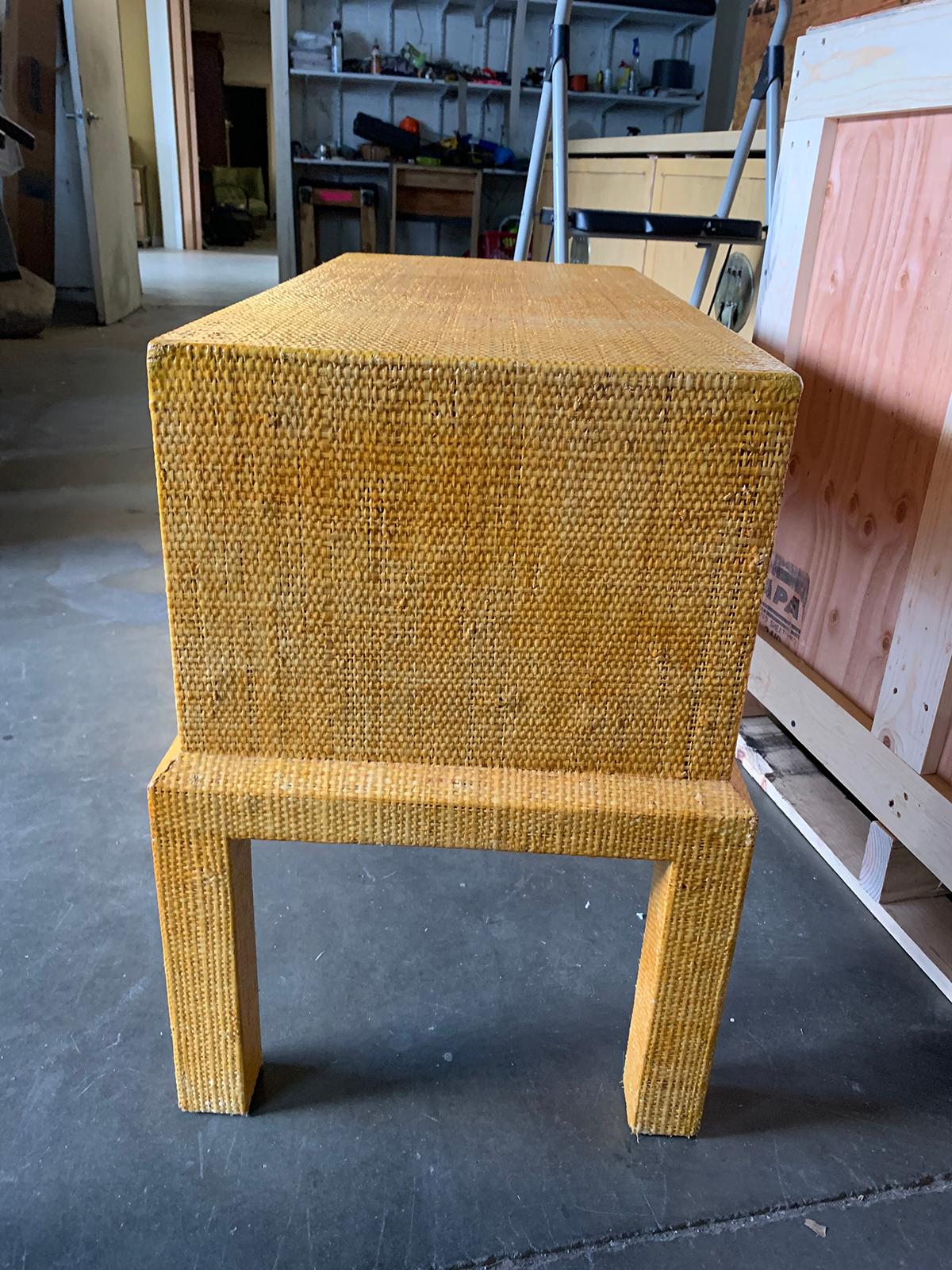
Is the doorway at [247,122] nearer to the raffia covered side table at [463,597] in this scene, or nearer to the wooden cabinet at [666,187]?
the wooden cabinet at [666,187]

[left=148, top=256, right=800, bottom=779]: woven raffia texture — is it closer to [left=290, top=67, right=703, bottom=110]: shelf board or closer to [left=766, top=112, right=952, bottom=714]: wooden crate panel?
[left=766, top=112, right=952, bottom=714]: wooden crate panel

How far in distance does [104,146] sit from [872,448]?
18.4 feet

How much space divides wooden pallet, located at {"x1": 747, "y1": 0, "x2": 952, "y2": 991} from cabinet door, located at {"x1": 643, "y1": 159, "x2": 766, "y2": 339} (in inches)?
62.0

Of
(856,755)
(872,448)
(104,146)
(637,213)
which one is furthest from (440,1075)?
(104,146)

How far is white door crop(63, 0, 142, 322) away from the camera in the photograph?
4.99m

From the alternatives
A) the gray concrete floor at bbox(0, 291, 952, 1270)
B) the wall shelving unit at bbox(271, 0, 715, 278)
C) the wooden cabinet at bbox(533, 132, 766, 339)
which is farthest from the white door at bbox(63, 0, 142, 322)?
the gray concrete floor at bbox(0, 291, 952, 1270)

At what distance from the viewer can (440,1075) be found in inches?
40.2

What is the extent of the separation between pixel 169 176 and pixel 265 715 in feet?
35.8

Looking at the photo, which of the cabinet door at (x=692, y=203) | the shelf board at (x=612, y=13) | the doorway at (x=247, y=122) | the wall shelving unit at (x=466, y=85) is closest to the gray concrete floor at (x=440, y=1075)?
the cabinet door at (x=692, y=203)

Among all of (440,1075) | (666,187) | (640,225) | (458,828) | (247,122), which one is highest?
(247,122)

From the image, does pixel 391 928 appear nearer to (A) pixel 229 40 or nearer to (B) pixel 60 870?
(B) pixel 60 870

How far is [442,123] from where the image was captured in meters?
6.25

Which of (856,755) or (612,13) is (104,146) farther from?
(856,755)

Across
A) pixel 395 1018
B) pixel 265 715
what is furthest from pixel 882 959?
pixel 265 715
